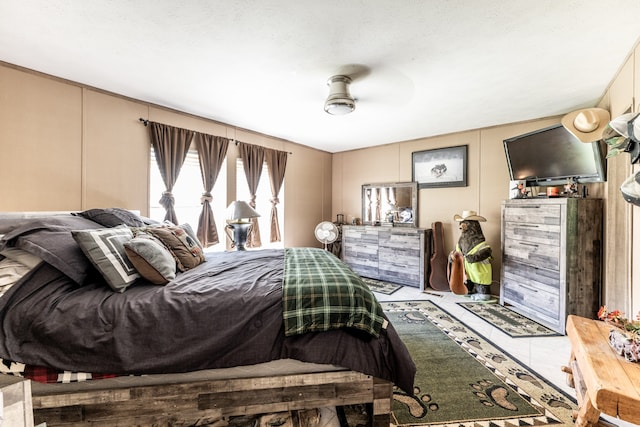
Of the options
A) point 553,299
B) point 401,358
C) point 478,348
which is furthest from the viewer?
point 553,299

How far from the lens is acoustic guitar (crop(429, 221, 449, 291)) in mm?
3850

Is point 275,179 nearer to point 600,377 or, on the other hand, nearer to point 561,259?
point 561,259

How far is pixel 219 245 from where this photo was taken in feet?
11.9

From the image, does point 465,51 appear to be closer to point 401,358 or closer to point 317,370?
point 401,358

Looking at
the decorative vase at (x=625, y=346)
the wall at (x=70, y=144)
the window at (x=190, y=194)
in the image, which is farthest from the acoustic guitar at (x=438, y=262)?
the wall at (x=70, y=144)

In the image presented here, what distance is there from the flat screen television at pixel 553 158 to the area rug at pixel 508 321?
151 centimetres

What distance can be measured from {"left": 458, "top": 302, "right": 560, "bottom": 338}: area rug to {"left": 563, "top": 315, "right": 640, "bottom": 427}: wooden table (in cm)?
101

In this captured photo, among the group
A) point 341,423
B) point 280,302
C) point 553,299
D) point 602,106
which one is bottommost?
point 341,423

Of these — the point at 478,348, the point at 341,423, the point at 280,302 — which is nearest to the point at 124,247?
the point at 280,302

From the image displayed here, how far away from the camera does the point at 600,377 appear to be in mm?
1182

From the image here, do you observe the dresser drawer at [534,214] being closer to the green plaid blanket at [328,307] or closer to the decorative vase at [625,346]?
the decorative vase at [625,346]

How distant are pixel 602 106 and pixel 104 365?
174 inches

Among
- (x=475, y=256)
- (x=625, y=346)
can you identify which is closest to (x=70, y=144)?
(x=625, y=346)

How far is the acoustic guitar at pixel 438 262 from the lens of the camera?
12.6ft
